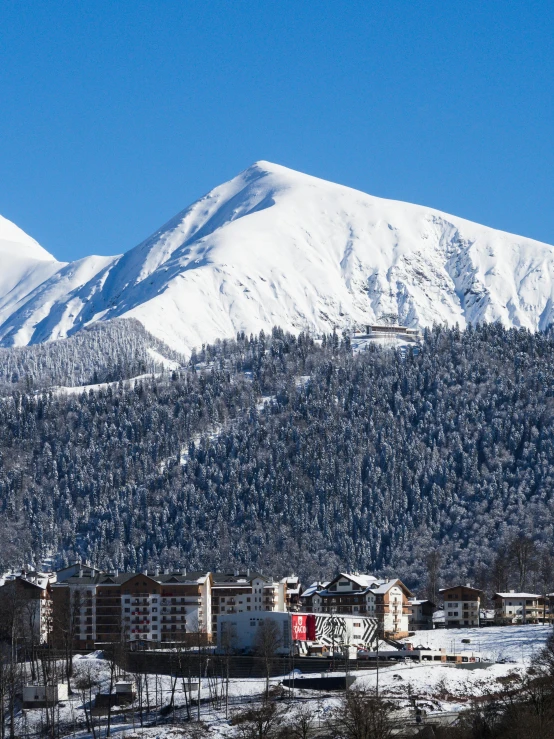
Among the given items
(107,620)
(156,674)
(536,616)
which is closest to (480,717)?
(156,674)

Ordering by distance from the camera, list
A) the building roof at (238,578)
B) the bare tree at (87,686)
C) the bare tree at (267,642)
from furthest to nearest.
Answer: the building roof at (238,578), the bare tree at (267,642), the bare tree at (87,686)

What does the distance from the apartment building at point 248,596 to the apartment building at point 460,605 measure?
67.8ft

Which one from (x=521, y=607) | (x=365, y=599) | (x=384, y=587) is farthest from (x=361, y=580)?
(x=521, y=607)

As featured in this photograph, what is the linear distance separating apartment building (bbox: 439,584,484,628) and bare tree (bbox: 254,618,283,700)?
116ft

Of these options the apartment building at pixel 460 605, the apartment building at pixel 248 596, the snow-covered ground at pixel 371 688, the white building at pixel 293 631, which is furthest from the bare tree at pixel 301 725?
the apartment building at pixel 248 596

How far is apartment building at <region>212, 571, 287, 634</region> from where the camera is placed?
181 meters

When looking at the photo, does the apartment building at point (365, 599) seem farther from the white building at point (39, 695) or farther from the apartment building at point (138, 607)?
the white building at point (39, 695)

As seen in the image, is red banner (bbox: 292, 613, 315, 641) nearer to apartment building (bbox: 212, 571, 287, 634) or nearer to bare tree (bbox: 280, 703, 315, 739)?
bare tree (bbox: 280, 703, 315, 739)

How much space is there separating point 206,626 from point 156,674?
140ft

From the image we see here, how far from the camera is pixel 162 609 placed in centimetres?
17738

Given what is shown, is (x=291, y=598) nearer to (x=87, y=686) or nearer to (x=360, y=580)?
(x=360, y=580)

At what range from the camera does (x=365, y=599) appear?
174 m

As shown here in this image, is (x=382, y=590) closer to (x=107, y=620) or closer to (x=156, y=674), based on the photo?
(x=107, y=620)

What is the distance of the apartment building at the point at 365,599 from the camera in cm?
16975
